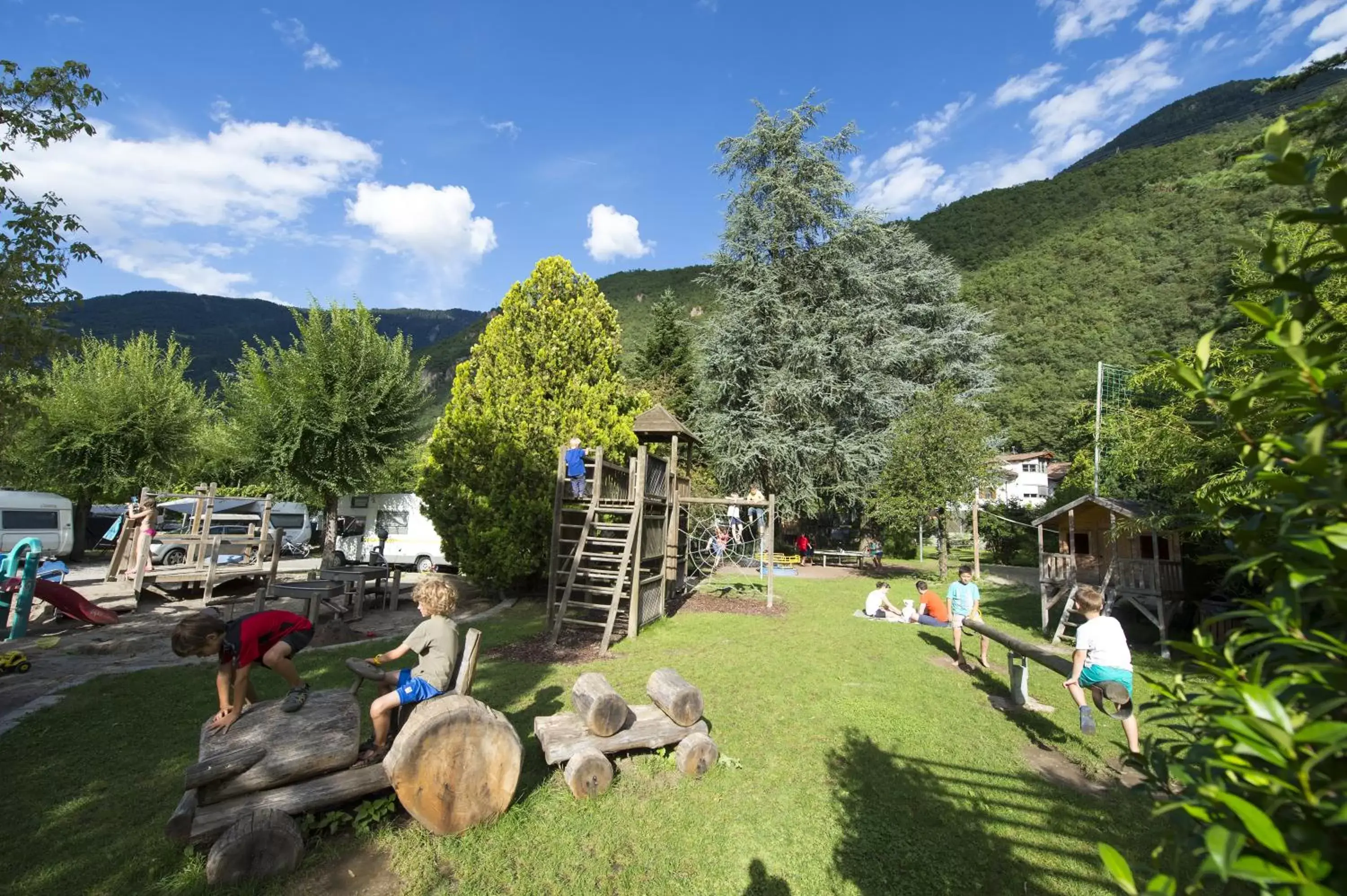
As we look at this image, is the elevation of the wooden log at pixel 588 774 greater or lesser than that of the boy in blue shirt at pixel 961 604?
lesser

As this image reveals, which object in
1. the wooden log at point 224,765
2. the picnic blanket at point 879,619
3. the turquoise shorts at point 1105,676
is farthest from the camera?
the picnic blanket at point 879,619

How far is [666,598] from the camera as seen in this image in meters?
13.6

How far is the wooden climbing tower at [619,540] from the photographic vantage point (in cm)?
1021

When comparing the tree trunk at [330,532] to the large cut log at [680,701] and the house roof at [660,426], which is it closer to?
the house roof at [660,426]

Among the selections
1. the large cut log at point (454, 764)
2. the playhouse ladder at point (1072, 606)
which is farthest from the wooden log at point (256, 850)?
the playhouse ladder at point (1072, 606)

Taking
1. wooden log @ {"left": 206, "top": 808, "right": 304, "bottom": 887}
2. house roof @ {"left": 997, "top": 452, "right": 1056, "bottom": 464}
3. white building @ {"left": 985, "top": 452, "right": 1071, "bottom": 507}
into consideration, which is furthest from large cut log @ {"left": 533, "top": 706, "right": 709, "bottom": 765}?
house roof @ {"left": 997, "top": 452, "right": 1056, "bottom": 464}

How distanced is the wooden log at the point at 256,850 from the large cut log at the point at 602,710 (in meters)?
2.10

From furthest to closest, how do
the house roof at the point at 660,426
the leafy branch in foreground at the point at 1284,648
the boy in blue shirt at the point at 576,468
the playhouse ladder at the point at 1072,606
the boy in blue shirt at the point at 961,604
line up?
the house roof at the point at 660,426
the boy in blue shirt at the point at 576,468
the playhouse ladder at the point at 1072,606
the boy in blue shirt at the point at 961,604
the leafy branch in foreground at the point at 1284,648

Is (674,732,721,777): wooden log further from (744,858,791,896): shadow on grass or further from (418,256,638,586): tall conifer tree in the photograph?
(418,256,638,586): tall conifer tree

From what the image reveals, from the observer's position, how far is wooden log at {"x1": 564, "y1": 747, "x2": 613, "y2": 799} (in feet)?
15.4

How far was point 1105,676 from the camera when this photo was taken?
18.4ft

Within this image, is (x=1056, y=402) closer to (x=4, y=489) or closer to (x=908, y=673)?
(x=908, y=673)

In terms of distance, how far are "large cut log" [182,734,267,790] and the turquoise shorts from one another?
22.7ft

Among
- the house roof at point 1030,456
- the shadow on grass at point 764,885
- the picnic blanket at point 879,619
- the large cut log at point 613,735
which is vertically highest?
the house roof at point 1030,456
